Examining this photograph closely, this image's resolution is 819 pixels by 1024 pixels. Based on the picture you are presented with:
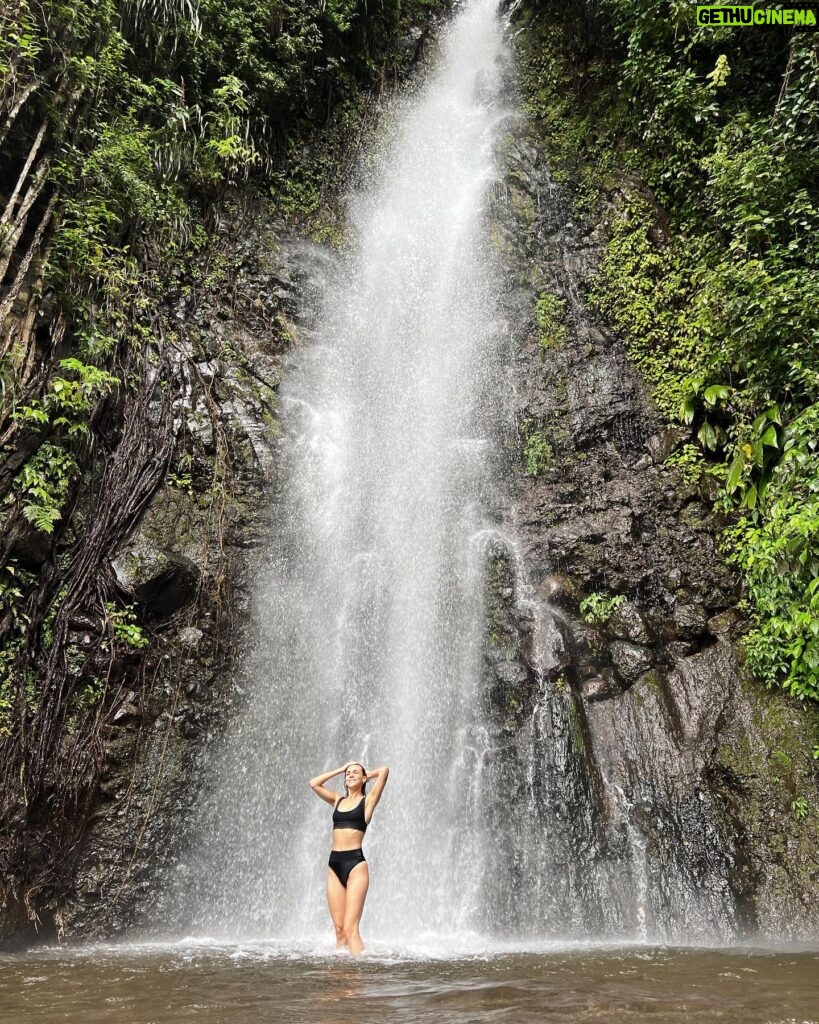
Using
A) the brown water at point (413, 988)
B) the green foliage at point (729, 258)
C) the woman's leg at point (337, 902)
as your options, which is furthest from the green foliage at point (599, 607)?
the woman's leg at point (337, 902)

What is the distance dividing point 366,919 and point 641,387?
7.30 meters

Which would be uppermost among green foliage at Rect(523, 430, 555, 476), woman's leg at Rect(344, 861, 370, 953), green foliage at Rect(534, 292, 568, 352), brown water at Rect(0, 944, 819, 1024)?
green foliage at Rect(534, 292, 568, 352)

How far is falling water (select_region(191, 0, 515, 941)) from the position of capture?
6.37 metres

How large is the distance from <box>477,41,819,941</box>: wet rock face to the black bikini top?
1.92 meters

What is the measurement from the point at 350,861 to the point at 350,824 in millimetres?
250

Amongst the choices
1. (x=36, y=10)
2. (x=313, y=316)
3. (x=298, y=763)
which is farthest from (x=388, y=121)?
(x=298, y=763)

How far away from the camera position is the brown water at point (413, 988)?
278 cm

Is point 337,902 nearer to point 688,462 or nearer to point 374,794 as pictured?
point 374,794

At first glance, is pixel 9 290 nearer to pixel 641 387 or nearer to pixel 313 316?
pixel 313 316

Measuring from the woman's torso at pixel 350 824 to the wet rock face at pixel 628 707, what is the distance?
1903mm

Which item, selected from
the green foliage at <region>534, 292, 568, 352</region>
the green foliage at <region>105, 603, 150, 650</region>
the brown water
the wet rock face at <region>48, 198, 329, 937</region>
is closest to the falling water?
the wet rock face at <region>48, 198, 329, 937</region>

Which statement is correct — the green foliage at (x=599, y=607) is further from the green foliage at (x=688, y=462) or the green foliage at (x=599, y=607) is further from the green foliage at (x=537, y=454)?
the green foliage at (x=537, y=454)

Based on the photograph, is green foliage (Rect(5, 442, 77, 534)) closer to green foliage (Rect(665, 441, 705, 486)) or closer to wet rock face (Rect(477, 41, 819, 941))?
wet rock face (Rect(477, 41, 819, 941))

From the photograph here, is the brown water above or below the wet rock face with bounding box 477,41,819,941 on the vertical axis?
below
